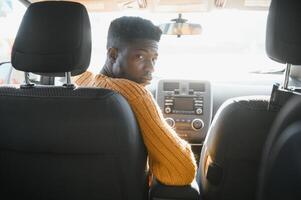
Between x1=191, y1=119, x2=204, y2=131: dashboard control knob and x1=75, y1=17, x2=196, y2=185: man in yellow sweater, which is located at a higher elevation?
x1=75, y1=17, x2=196, y2=185: man in yellow sweater

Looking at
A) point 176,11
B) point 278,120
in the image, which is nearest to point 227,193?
point 278,120

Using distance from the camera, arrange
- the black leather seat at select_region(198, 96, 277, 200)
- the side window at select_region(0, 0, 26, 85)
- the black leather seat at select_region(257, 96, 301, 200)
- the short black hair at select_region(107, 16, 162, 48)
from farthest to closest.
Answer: the side window at select_region(0, 0, 26, 85)
the short black hair at select_region(107, 16, 162, 48)
the black leather seat at select_region(198, 96, 277, 200)
the black leather seat at select_region(257, 96, 301, 200)

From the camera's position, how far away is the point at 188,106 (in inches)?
131

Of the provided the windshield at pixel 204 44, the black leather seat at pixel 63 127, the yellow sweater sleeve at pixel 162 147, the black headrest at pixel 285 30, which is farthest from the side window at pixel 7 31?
the black headrest at pixel 285 30

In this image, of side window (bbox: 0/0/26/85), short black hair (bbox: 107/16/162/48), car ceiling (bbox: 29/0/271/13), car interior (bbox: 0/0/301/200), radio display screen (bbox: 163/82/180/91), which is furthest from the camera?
radio display screen (bbox: 163/82/180/91)

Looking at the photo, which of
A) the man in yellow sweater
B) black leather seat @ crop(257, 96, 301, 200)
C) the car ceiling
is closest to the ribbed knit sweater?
the man in yellow sweater

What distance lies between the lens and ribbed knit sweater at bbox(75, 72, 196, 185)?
159cm

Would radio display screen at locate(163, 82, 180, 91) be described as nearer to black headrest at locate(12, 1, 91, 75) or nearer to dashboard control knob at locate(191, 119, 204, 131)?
dashboard control knob at locate(191, 119, 204, 131)

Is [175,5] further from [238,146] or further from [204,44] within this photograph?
[238,146]

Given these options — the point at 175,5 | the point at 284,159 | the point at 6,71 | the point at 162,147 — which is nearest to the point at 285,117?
the point at 284,159

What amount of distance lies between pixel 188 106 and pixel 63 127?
2.02m

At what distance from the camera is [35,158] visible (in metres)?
1.54

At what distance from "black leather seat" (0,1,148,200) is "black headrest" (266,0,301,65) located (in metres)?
0.66

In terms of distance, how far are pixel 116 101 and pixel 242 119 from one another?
1.82ft
